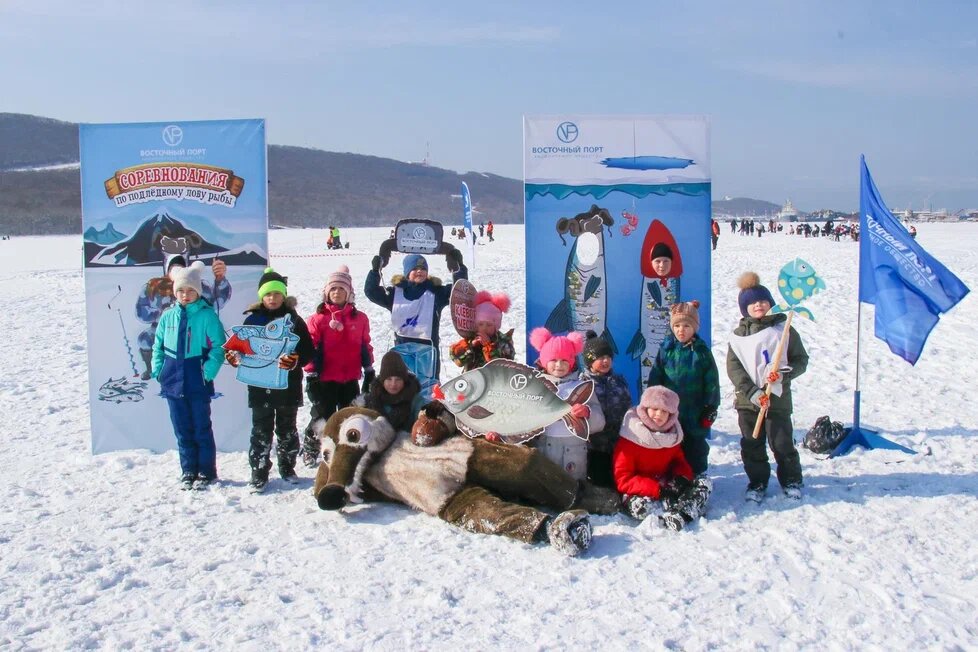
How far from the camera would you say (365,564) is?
381cm

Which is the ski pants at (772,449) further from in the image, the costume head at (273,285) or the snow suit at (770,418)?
the costume head at (273,285)

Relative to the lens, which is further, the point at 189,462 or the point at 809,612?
the point at 189,462

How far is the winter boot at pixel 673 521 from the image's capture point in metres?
4.07

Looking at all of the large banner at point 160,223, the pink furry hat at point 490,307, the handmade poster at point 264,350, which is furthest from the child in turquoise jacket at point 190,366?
the pink furry hat at point 490,307

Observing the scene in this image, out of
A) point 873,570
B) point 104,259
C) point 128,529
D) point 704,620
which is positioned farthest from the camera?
point 104,259

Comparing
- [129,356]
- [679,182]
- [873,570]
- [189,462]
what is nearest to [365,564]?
[189,462]

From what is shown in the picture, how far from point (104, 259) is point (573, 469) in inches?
151

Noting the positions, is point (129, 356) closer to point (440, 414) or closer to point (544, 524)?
point (440, 414)

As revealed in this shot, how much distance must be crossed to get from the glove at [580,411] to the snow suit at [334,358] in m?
1.65

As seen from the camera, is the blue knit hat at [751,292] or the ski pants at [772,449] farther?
the blue knit hat at [751,292]

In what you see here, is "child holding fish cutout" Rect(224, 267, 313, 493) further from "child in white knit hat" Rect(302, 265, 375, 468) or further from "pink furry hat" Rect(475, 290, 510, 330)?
"pink furry hat" Rect(475, 290, 510, 330)

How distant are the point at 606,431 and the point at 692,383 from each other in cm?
58

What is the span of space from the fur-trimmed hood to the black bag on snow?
1.52 metres

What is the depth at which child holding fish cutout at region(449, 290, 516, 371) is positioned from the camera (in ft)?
17.0
